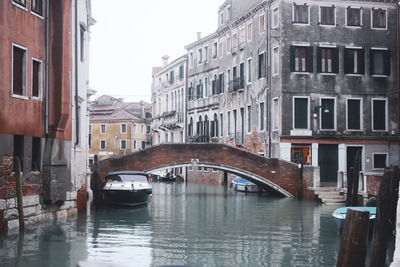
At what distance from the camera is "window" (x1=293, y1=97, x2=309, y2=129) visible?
23.8 m

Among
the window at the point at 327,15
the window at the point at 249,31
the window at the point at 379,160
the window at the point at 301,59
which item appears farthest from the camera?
the window at the point at 249,31

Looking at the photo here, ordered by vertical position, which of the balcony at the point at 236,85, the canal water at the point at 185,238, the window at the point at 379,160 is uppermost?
the balcony at the point at 236,85

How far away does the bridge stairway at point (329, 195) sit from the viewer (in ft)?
66.7

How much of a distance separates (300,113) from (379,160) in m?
3.67

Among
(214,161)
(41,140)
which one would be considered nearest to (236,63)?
(214,161)

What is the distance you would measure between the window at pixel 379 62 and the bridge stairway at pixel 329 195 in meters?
5.85

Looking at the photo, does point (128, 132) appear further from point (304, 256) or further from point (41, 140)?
point (304, 256)

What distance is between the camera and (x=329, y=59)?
24.2 m

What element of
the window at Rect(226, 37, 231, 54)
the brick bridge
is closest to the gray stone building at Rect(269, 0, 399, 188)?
the brick bridge

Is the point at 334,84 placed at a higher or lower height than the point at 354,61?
lower

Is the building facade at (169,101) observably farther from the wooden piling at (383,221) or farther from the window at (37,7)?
the wooden piling at (383,221)

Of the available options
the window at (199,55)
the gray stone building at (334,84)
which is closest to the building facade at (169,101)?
the window at (199,55)

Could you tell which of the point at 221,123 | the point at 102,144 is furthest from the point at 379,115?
the point at 102,144

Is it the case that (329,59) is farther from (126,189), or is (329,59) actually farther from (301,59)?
(126,189)
